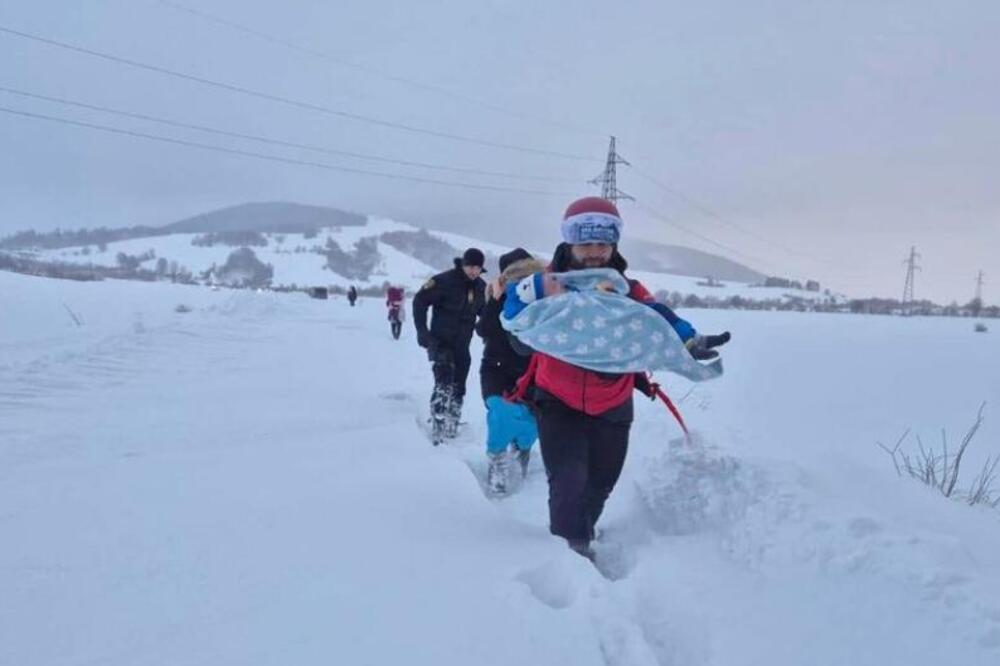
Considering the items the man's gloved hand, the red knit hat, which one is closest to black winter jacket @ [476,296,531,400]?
the red knit hat

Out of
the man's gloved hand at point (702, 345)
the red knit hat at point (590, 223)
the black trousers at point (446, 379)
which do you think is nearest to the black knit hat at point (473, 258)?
the black trousers at point (446, 379)

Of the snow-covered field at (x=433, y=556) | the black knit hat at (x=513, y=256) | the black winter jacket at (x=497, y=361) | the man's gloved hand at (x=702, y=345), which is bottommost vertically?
the snow-covered field at (x=433, y=556)

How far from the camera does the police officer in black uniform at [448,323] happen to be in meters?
5.76

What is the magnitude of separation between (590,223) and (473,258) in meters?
2.90

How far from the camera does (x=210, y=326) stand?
57.1ft

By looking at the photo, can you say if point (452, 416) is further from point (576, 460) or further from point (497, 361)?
point (576, 460)

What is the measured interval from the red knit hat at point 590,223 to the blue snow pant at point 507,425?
152 centimetres

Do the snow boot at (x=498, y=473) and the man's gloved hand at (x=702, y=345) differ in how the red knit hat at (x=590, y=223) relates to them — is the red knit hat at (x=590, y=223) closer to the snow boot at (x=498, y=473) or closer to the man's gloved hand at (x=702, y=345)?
the man's gloved hand at (x=702, y=345)

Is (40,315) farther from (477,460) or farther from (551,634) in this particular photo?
(551,634)

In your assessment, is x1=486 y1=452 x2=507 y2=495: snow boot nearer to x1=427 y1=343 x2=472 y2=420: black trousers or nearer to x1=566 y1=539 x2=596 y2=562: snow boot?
x1=566 y1=539 x2=596 y2=562: snow boot

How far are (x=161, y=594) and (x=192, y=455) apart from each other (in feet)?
7.03

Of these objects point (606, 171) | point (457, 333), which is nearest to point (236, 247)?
point (606, 171)

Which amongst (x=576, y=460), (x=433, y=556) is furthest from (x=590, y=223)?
(x=433, y=556)

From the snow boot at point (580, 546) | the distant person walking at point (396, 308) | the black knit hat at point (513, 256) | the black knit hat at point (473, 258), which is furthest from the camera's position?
the distant person walking at point (396, 308)
